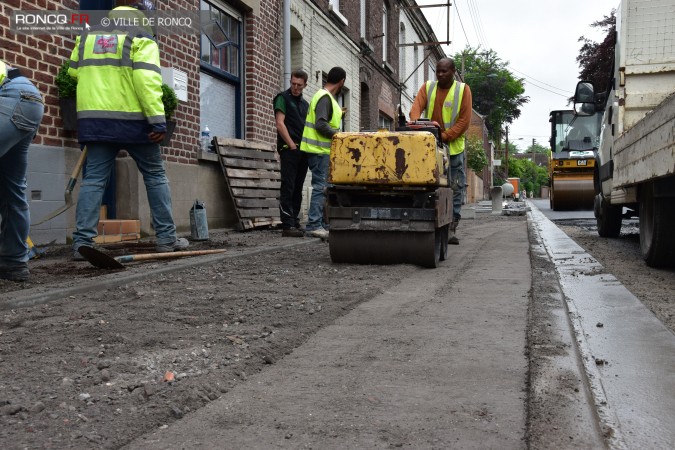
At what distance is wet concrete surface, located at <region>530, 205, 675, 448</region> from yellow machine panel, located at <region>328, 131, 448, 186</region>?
1436 millimetres

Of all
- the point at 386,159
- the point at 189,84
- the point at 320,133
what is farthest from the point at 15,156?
the point at 189,84

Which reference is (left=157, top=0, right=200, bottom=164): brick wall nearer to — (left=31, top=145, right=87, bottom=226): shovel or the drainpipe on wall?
(left=31, top=145, right=87, bottom=226): shovel

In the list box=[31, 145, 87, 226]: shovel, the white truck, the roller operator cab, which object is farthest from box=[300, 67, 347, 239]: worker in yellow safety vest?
the roller operator cab

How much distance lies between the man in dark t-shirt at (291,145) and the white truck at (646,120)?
12.0 feet

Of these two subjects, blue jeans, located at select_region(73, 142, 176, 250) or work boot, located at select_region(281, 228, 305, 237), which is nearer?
blue jeans, located at select_region(73, 142, 176, 250)

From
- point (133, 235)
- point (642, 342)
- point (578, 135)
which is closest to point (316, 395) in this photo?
point (642, 342)

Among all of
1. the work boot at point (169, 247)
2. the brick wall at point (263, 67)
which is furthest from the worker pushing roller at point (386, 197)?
the brick wall at point (263, 67)

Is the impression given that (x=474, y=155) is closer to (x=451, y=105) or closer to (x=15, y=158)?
(x=451, y=105)

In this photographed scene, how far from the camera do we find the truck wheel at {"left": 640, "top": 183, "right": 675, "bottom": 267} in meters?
5.53

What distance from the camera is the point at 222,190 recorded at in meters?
9.41

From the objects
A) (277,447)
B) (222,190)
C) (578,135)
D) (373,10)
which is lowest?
(277,447)

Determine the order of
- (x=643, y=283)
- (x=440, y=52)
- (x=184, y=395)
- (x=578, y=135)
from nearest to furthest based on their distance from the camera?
(x=184, y=395) → (x=643, y=283) → (x=578, y=135) → (x=440, y=52)

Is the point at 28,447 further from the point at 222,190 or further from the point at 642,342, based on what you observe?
the point at 222,190

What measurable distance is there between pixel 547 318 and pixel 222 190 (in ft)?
21.3
